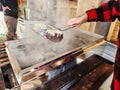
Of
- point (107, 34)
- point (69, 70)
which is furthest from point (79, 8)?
point (69, 70)

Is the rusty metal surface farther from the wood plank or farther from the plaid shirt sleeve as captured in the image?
the wood plank

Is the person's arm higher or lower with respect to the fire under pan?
higher

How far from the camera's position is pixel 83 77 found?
1336 millimetres

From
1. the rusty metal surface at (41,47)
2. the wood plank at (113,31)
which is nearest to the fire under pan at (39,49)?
the rusty metal surface at (41,47)

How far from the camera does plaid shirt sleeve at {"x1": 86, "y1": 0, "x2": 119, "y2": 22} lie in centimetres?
111

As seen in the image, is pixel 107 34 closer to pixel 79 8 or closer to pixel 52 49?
pixel 79 8

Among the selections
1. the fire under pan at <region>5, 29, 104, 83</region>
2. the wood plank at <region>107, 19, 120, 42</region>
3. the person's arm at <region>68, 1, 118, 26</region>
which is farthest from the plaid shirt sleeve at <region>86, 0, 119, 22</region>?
the wood plank at <region>107, 19, 120, 42</region>

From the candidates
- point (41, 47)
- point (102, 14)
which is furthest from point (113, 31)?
point (41, 47)

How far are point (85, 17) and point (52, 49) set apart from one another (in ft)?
1.41

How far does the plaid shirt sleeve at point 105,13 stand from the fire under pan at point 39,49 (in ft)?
0.84

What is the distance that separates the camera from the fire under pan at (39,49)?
900 millimetres

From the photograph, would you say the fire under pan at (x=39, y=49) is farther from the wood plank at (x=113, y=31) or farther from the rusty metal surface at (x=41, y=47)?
the wood plank at (x=113, y=31)

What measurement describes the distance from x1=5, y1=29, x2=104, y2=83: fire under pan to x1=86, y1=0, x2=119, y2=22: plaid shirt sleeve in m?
0.26

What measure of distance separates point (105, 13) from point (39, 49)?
667 millimetres
